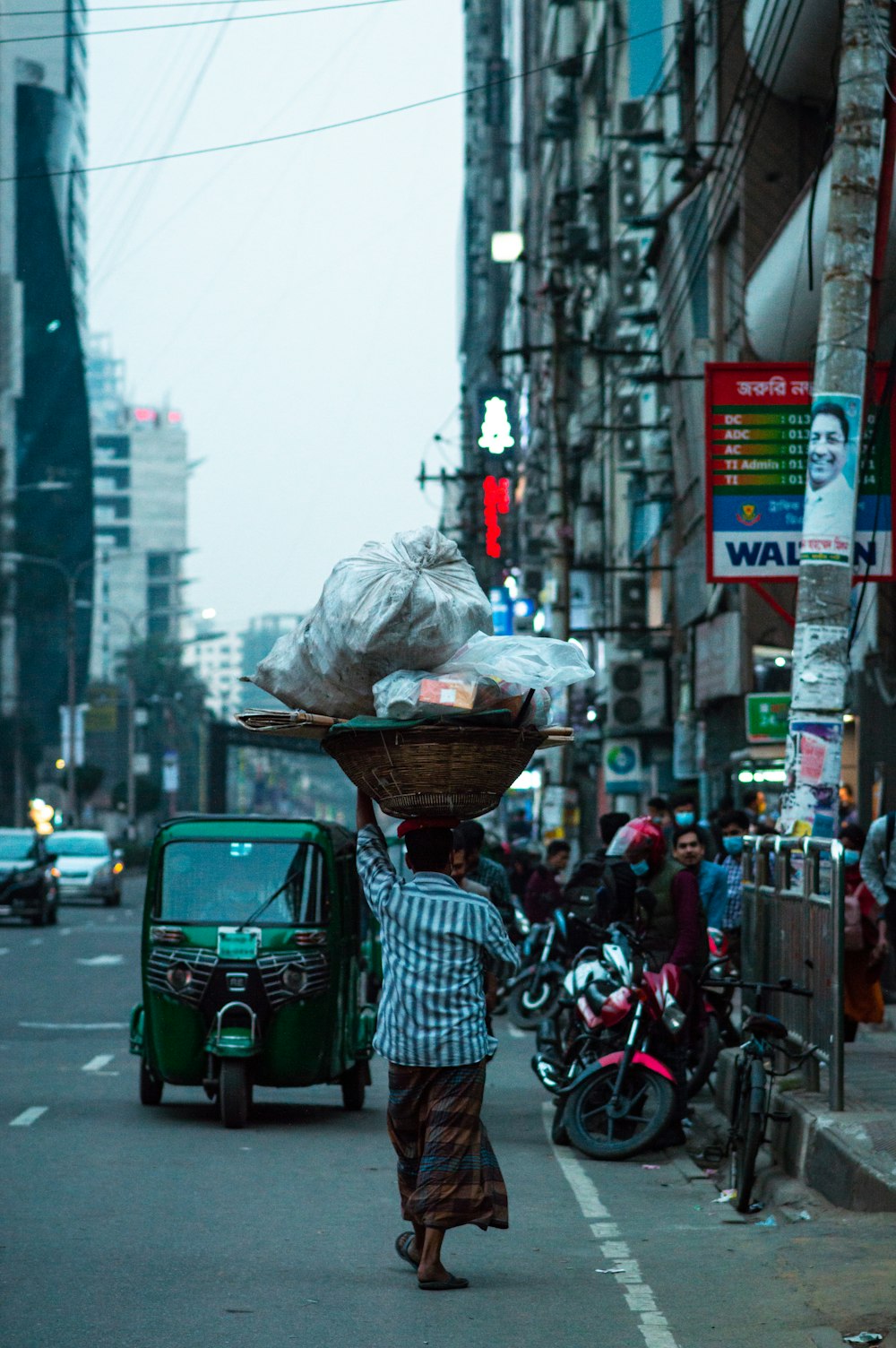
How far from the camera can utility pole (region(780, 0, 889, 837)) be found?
12.5 metres

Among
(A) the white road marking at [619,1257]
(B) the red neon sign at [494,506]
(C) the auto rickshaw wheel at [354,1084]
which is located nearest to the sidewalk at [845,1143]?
(A) the white road marking at [619,1257]

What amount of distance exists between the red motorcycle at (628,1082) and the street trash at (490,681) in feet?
14.5

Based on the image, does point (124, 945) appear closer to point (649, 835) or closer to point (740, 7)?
point (740, 7)

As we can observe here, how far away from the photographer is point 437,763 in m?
7.68

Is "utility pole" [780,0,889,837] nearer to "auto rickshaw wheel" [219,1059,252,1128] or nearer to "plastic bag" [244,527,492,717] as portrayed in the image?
"auto rickshaw wheel" [219,1059,252,1128]

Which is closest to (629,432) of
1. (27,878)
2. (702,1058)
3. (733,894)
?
(27,878)

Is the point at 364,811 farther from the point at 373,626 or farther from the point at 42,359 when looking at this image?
the point at 42,359

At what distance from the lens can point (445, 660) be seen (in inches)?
312

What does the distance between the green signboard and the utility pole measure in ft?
26.7

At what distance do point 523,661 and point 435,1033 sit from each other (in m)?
1.44

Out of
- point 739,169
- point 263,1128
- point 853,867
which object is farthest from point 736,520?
point 739,169

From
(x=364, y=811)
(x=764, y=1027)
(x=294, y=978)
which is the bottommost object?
(x=294, y=978)

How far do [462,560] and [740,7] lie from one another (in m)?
23.0

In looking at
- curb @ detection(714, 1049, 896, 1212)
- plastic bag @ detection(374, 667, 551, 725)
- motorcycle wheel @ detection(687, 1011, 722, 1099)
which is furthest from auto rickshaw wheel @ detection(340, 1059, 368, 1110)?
plastic bag @ detection(374, 667, 551, 725)
